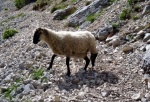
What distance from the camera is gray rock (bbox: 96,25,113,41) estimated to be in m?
17.4

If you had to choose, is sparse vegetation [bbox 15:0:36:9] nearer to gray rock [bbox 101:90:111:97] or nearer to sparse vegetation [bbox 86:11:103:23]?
sparse vegetation [bbox 86:11:103:23]

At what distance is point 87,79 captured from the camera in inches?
504

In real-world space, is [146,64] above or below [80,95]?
above

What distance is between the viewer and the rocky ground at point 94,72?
11.4 meters

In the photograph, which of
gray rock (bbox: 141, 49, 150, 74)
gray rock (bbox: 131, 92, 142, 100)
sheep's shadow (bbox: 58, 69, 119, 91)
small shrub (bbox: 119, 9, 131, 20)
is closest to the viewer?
gray rock (bbox: 131, 92, 142, 100)

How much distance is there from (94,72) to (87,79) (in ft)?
2.61

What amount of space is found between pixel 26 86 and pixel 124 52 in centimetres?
457

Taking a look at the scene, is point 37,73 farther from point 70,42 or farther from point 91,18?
point 91,18

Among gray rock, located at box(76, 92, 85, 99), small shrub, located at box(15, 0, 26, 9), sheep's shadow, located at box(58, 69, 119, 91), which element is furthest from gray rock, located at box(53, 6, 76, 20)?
small shrub, located at box(15, 0, 26, 9)

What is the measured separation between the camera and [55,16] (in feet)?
88.4

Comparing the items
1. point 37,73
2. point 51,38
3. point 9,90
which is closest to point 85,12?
point 51,38

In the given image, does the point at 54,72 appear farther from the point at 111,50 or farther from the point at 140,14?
the point at 140,14

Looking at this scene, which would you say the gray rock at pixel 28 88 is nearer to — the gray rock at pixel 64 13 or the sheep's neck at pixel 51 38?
the sheep's neck at pixel 51 38

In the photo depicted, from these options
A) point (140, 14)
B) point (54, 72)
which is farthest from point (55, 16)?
point (54, 72)
